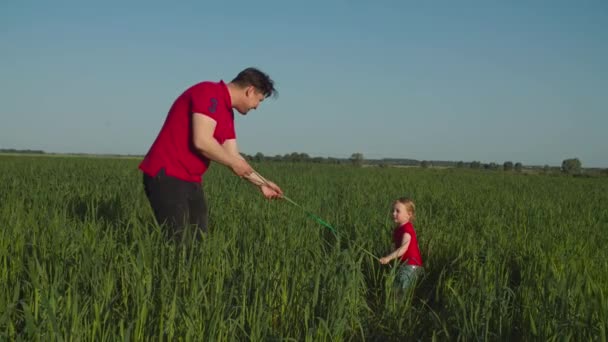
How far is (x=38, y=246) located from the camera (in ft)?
11.9

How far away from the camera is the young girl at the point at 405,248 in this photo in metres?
4.14

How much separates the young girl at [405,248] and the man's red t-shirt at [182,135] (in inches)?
67.2

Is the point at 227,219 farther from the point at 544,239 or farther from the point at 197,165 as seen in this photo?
the point at 544,239

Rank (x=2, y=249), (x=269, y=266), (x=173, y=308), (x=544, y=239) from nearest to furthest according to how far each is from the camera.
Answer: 1. (x=173, y=308)
2. (x=2, y=249)
3. (x=269, y=266)
4. (x=544, y=239)

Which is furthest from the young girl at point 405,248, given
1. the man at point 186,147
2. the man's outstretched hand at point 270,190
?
the man at point 186,147

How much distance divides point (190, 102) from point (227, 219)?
2268 millimetres

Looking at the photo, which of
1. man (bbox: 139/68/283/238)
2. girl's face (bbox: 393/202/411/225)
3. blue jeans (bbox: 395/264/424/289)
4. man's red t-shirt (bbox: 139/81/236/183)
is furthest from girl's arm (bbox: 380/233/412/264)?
man's red t-shirt (bbox: 139/81/236/183)

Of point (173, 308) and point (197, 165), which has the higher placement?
point (197, 165)

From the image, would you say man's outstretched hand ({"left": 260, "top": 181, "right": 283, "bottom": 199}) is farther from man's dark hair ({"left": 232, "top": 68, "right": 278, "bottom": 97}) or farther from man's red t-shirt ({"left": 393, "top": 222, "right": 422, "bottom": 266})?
man's red t-shirt ({"left": 393, "top": 222, "right": 422, "bottom": 266})

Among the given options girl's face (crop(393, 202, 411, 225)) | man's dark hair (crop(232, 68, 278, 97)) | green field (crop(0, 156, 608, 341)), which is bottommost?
green field (crop(0, 156, 608, 341))

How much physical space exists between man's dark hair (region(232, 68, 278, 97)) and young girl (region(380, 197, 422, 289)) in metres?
1.61

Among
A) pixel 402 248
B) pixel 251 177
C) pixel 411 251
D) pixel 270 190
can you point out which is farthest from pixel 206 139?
pixel 411 251

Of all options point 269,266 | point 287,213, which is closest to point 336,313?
point 269,266

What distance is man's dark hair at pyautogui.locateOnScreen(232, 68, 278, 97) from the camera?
12.3 feet
